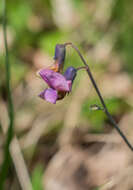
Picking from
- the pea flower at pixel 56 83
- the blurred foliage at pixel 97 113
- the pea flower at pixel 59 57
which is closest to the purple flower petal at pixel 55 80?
the pea flower at pixel 56 83

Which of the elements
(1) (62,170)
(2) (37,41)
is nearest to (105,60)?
(2) (37,41)

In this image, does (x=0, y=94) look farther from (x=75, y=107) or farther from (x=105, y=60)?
(x=105, y=60)

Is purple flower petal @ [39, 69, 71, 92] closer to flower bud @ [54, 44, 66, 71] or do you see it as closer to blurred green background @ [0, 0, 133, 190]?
flower bud @ [54, 44, 66, 71]

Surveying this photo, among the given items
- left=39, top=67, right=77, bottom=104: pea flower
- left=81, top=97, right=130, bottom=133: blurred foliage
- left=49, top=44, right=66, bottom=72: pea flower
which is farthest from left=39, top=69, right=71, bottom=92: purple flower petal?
left=81, top=97, right=130, bottom=133: blurred foliage

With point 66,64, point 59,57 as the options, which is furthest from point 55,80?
point 66,64

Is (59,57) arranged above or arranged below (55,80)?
above

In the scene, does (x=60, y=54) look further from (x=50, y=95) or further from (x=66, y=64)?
(x=66, y=64)
